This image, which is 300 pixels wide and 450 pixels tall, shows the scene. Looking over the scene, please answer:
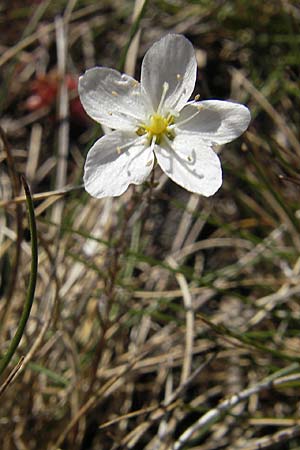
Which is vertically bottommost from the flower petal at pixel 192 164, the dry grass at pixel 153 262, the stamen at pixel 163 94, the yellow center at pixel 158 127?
the dry grass at pixel 153 262

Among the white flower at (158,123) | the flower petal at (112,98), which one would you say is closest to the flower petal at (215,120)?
the white flower at (158,123)

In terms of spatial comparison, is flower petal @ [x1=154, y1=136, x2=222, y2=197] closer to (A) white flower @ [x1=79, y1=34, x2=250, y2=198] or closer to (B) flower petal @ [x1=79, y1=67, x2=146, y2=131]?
(A) white flower @ [x1=79, y1=34, x2=250, y2=198]

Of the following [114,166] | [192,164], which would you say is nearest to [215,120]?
[192,164]

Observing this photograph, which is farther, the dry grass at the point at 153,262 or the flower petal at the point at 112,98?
the dry grass at the point at 153,262

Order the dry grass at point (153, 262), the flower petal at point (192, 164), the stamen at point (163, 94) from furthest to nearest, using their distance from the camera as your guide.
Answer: the dry grass at point (153, 262) < the stamen at point (163, 94) < the flower petal at point (192, 164)

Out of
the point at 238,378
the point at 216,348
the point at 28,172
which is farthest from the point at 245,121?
the point at 28,172

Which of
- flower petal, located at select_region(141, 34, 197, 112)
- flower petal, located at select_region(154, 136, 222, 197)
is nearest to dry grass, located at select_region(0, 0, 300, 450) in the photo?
flower petal, located at select_region(154, 136, 222, 197)

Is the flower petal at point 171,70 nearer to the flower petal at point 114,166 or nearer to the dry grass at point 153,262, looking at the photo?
the flower petal at point 114,166

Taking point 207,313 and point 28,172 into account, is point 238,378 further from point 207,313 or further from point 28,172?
point 28,172
